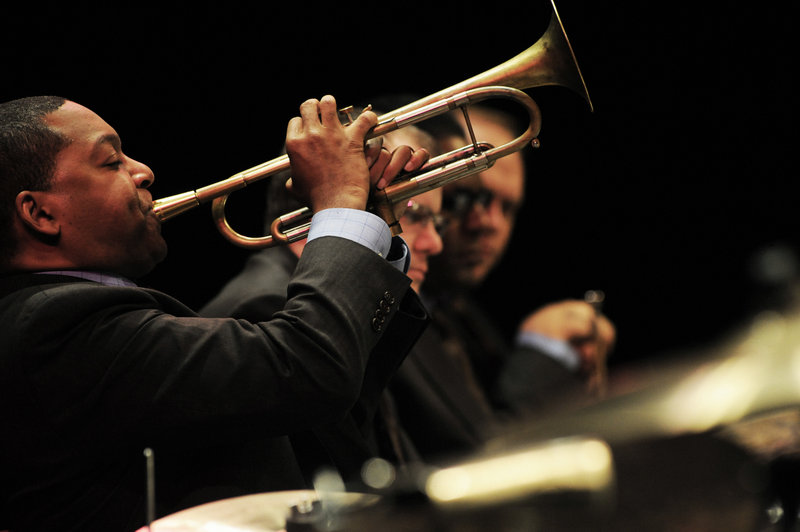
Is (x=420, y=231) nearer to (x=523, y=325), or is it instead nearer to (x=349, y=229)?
(x=349, y=229)

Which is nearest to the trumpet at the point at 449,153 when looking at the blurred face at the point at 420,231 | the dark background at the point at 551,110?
the blurred face at the point at 420,231

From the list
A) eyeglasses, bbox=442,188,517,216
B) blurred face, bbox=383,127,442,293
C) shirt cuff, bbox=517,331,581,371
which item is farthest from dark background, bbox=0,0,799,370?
blurred face, bbox=383,127,442,293

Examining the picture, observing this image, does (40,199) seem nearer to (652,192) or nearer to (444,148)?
(444,148)

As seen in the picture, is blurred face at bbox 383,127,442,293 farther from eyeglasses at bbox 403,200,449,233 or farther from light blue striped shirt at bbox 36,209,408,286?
light blue striped shirt at bbox 36,209,408,286

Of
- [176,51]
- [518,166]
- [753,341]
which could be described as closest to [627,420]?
[753,341]

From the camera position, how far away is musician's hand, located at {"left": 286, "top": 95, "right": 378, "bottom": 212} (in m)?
1.73

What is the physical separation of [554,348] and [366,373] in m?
1.88

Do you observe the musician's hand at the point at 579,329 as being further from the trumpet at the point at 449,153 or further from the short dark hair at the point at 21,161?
the short dark hair at the point at 21,161

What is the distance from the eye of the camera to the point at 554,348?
3.71 m

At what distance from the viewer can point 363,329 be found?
5.31 feet

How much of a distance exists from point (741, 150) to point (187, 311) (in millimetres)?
→ 3348

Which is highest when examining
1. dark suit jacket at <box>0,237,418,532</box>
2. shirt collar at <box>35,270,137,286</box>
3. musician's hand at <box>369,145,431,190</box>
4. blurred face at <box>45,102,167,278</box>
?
blurred face at <box>45,102,167,278</box>

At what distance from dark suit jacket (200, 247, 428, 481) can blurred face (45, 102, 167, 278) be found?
464 millimetres

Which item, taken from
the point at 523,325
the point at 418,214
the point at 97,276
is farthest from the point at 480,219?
the point at 97,276
